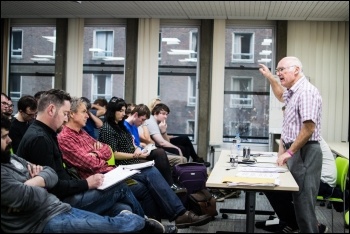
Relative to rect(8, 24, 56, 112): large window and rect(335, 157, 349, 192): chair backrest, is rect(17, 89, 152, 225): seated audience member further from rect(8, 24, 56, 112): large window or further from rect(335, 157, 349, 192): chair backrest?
rect(8, 24, 56, 112): large window

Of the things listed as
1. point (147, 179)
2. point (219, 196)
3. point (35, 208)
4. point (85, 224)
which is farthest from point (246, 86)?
point (35, 208)

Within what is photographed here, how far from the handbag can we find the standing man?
128 centimetres

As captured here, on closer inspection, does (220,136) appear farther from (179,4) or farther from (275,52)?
(179,4)

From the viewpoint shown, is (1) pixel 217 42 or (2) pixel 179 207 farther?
(1) pixel 217 42

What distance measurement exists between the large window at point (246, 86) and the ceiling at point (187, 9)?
1.54 feet

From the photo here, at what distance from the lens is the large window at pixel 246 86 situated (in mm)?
8227

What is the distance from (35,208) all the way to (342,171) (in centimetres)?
266

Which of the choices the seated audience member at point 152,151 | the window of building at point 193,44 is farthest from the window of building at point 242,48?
the seated audience member at point 152,151

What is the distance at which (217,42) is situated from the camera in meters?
8.11

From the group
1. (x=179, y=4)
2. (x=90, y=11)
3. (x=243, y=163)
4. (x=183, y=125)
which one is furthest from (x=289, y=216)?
(x=90, y=11)

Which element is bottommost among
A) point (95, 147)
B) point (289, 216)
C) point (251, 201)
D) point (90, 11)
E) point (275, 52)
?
point (289, 216)

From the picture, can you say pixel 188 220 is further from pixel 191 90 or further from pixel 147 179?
pixel 191 90

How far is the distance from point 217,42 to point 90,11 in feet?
7.30

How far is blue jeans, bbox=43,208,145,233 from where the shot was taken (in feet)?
8.43
